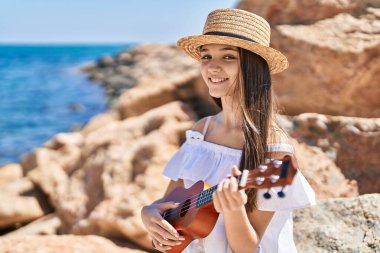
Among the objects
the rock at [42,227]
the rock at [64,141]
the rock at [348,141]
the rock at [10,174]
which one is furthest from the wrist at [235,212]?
the rock at [10,174]

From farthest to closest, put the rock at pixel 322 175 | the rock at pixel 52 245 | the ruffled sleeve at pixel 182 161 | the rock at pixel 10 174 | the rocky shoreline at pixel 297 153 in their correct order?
the rock at pixel 10 174 → the rock at pixel 322 175 → the rock at pixel 52 245 → the rocky shoreline at pixel 297 153 → the ruffled sleeve at pixel 182 161

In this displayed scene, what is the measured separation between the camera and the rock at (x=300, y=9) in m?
4.75

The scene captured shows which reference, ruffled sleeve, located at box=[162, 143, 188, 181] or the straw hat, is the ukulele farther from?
the straw hat

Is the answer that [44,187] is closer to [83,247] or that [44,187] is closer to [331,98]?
[83,247]

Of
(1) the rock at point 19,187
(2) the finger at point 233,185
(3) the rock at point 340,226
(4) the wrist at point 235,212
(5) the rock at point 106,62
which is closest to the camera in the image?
(2) the finger at point 233,185

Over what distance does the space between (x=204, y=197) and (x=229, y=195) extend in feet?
0.99

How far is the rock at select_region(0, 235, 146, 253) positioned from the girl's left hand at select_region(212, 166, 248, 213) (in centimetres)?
179

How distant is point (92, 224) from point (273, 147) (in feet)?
8.27

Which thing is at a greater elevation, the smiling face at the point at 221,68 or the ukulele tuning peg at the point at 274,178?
the smiling face at the point at 221,68

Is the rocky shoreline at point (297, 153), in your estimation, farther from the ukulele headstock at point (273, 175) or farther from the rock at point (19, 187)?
the ukulele headstock at point (273, 175)

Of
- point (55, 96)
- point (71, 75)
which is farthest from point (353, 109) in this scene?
point (71, 75)

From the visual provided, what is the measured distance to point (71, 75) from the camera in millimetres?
43500

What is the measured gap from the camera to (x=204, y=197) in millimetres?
2342

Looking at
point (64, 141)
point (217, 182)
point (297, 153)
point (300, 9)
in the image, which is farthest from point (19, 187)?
point (217, 182)
